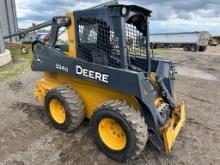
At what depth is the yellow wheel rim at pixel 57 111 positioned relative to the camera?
4.59 metres

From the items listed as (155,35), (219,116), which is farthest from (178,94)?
(155,35)

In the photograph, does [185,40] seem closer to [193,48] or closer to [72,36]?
[193,48]

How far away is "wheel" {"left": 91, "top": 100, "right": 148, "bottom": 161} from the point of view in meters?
3.44

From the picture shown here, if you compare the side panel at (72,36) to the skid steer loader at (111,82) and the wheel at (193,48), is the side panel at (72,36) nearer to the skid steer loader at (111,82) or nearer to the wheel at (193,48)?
the skid steer loader at (111,82)

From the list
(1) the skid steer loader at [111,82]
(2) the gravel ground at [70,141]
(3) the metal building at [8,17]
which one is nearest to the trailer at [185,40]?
(3) the metal building at [8,17]

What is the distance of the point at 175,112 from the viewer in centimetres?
441

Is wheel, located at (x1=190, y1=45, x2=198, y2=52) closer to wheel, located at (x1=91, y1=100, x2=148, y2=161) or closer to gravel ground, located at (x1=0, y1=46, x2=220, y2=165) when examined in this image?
gravel ground, located at (x1=0, y1=46, x2=220, y2=165)

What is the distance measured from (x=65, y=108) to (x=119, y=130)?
3.57 feet

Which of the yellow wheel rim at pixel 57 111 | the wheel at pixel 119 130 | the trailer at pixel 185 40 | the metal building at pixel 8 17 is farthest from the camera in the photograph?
the trailer at pixel 185 40

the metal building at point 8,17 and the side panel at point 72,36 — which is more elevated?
the metal building at point 8,17

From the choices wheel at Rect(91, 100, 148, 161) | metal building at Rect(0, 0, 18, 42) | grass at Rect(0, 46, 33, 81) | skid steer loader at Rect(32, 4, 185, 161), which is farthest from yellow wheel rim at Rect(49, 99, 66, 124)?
metal building at Rect(0, 0, 18, 42)

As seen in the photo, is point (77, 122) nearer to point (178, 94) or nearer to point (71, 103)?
point (71, 103)

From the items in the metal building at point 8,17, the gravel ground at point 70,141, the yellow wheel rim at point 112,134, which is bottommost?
the gravel ground at point 70,141

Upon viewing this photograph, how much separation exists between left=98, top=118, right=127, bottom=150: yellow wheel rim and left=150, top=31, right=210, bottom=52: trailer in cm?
2564
